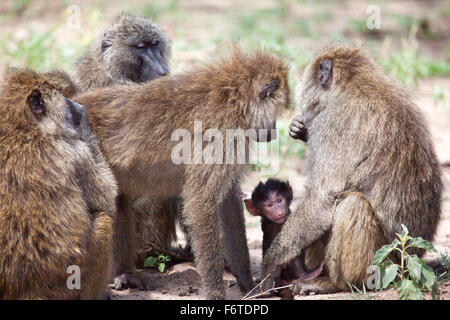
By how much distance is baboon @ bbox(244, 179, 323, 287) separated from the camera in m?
4.84

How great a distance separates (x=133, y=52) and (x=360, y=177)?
7.74 ft

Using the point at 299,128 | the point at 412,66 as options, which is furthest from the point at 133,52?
the point at 412,66

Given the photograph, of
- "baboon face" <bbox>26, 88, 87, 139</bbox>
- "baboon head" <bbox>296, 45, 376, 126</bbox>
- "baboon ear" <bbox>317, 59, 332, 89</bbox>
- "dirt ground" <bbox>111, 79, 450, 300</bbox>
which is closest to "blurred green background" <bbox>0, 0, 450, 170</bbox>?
"dirt ground" <bbox>111, 79, 450, 300</bbox>

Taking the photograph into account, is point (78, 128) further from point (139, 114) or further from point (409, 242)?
point (409, 242)

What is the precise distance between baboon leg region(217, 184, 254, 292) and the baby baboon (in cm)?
137

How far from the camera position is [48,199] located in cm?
383

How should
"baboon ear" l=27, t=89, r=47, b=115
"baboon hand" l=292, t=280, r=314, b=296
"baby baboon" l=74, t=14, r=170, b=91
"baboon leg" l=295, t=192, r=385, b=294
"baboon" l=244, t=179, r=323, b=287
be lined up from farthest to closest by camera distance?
"baby baboon" l=74, t=14, r=170, b=91 < "baboon" l=244, t=179, r=323, b=287 < "baboon hand" l=292, t=280, r=314, b=296 < "baboon leg" l=295, t=192, r=385, b=294 < "baboon ear" l=27, t=89, r=47, b=115

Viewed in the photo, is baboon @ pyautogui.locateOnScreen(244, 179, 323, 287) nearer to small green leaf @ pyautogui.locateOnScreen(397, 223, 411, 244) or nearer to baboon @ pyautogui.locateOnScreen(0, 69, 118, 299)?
small green leaf @ pyautogui.locateOnScreen(397, 223, 411, 244)

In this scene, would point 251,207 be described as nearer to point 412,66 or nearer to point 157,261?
point 157,261

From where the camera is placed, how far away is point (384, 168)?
4.36m

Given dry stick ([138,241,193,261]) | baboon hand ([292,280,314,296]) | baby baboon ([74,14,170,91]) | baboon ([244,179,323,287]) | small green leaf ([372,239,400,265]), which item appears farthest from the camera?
baby baboon ([74,14,170,91])

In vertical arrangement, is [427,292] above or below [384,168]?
below
